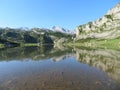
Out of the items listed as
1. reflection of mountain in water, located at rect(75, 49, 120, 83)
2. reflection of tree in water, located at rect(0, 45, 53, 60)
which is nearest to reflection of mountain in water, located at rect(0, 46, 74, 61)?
reflection of tree in water, located at rect(0, 45, 53, 60)

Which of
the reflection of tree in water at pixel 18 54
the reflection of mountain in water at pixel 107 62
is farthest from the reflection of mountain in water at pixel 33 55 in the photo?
the reflection of mountain in water at pixel 107 62

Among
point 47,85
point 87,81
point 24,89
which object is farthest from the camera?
point 87,81

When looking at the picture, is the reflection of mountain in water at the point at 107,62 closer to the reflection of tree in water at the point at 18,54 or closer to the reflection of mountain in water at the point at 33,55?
the reflection of mountain in water at the point at 33,55

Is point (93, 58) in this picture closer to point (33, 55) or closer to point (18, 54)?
point (33, 55)

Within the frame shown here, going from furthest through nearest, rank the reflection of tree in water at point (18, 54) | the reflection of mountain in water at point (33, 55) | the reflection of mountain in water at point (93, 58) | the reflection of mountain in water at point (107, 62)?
the reflection of tree in water at point (18, 54), the reflection of mountain in water at point (33, 55), the reflection of mountain in water at point (93, 58), the reflection of mountain in water at point (107, 62)

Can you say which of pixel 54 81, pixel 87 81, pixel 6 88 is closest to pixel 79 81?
pixel 87 81

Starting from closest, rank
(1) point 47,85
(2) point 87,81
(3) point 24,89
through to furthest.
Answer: (3) point 24,89, (1) point 47,85, (2) point 87,81

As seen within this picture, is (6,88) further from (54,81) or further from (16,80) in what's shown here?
(54,81)

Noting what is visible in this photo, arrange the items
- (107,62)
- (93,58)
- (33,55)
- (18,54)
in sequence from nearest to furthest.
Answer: (107,62) < (93,58) < (33,55) < (18,54)

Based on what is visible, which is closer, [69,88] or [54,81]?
[69,88]

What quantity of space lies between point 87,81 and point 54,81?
5.82m

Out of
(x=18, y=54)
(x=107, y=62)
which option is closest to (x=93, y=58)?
(x=107, y=62)

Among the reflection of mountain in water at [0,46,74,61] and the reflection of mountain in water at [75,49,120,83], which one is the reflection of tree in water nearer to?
the reflection of mountain in water at [0,46,74,61]

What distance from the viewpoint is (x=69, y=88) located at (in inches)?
1225
